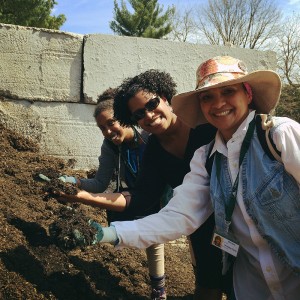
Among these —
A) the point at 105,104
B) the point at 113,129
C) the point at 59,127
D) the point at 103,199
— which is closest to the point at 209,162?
the point at 103,199

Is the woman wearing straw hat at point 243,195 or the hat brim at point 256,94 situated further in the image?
the hat brim at point 256,94

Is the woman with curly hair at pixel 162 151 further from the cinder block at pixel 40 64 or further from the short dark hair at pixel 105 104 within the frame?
the cinder block at pixel 40 64

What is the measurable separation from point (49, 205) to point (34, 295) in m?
1.21

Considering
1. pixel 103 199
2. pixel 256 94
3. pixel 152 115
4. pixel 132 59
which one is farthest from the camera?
pixel 132 59

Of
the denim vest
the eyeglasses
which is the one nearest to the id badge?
the denim vest

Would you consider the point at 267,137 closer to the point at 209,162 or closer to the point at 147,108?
the point at 209,162

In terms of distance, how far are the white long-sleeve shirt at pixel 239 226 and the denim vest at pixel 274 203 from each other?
0.15 ft

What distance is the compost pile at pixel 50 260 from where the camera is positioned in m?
2.59

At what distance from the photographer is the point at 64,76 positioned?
450cm

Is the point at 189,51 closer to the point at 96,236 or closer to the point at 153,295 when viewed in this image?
the point at 153,295

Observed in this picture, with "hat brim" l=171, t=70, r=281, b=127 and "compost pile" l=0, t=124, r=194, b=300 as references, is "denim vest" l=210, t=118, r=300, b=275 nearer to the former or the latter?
"hat brim" l=171, t=70, r=281, b=127

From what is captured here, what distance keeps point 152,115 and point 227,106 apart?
64 centimetres

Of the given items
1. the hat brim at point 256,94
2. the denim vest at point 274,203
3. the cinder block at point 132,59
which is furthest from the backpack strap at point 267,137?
the cinder block at point 132,59

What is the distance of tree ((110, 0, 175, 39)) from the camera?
23.9 meters
